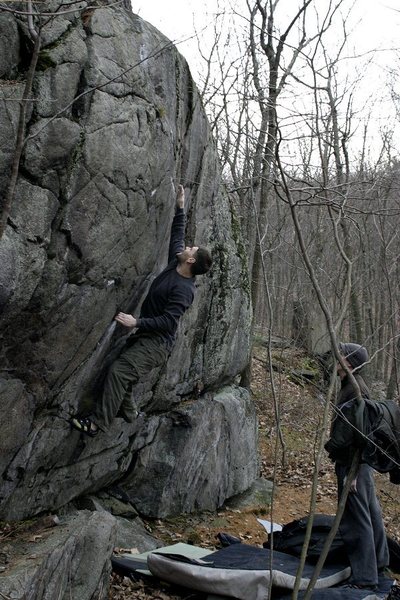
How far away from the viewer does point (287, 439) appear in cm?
1289

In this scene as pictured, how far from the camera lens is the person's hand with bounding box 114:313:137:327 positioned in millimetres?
6340

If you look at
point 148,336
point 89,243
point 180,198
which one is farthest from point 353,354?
point 180,198

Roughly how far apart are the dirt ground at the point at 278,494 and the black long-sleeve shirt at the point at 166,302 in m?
1.23

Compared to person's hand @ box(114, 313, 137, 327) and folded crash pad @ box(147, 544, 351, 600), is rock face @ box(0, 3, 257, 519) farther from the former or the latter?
folded crash pad @ box(147, 544, 351, 600)

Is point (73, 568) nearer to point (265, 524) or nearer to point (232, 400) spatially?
point (265, 524)

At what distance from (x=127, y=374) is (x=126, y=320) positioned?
0.59 metres

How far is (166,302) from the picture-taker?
6629 mm

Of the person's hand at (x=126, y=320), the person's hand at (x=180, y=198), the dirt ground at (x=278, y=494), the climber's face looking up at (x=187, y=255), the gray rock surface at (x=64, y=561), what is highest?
the person's hand at (x=180, y=198)

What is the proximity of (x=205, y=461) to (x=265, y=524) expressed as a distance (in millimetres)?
1188

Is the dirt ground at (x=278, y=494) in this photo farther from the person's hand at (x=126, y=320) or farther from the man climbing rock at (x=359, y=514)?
the person's hand at (x=126, y=320)

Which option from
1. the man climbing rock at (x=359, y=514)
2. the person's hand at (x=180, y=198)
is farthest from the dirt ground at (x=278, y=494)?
the person's hand at (x=180, y=198)

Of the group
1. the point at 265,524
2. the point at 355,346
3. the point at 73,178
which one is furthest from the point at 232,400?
the point at 73,178

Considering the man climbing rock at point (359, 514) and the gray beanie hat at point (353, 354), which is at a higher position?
the gray beanie hat at point (353, 354)

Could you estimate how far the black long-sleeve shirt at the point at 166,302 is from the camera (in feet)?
21.5
